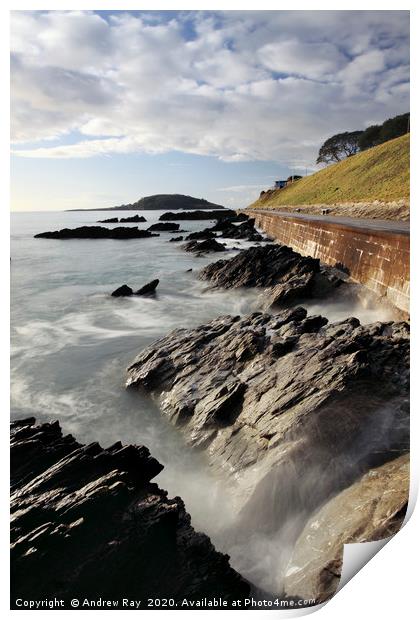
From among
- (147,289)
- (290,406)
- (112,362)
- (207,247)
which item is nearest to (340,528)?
(290,406)

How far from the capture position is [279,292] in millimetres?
12328

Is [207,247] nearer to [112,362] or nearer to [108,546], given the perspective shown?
[112,362]

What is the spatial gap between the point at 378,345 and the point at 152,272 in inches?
715

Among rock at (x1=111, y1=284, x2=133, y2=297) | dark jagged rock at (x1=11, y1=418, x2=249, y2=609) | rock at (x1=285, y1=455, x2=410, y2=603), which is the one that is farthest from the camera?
rock at (x1=111, y1=284, x2=133, y2=297)

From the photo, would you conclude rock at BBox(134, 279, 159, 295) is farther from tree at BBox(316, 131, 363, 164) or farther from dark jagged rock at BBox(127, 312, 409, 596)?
tree at BBox(316, 131, 363, 164)

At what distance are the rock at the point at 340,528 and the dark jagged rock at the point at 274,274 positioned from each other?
27.8ft

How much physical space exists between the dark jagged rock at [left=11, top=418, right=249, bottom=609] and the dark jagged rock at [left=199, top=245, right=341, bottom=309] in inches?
362

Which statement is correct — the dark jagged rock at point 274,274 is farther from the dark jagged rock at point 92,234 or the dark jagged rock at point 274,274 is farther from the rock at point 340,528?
the dark jagged rock at point 92,234

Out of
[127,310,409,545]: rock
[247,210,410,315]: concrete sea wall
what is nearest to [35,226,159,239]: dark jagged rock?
[247,210,410,315]: concrete sea wall

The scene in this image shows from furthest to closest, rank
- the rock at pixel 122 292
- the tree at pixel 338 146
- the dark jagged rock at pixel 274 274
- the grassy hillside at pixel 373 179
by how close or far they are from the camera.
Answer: the tree at pixel 338 146
the grassy hillside at pixel 373 179
the rock at pixel 122 292
the dark jagged rock at pixel 274 274

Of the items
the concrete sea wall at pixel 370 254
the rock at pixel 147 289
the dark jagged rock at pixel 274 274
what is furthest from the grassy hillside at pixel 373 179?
the rock at pixel 147 289

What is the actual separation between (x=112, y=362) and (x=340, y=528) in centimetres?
635

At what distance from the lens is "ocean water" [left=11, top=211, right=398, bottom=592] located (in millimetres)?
4711

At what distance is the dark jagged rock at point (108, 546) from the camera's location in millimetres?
3229
